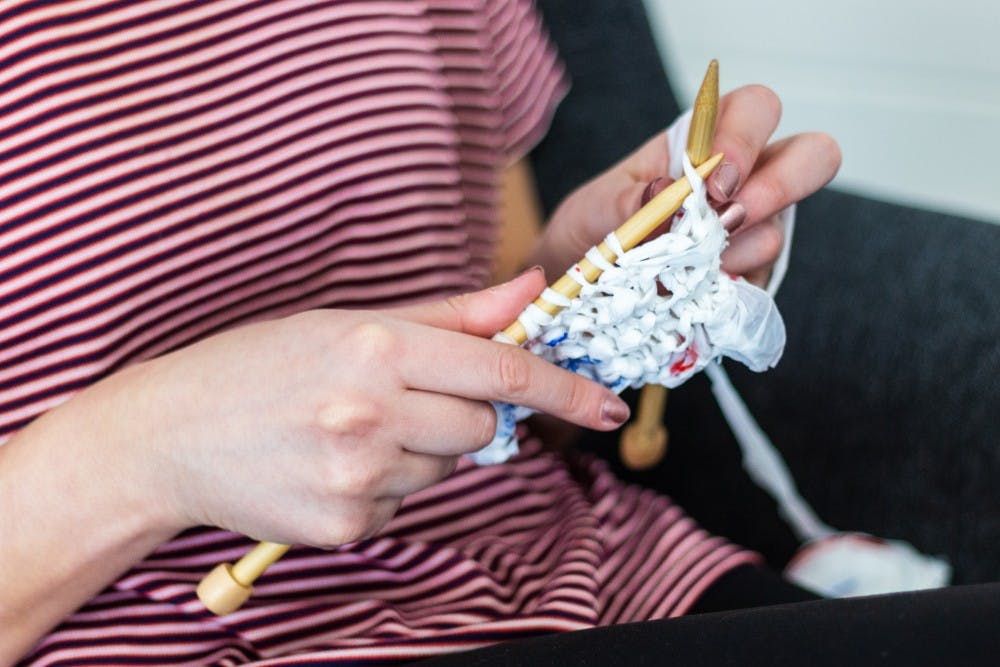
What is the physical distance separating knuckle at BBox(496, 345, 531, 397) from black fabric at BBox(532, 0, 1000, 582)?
0.93 feet

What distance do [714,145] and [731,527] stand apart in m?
0.36

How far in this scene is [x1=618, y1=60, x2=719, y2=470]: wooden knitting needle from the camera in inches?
19.6

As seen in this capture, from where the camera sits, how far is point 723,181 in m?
0.51

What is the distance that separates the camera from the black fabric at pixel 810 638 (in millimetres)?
427

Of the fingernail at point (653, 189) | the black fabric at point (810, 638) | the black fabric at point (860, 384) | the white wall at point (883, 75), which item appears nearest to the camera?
the black fabric at point (810, 638)

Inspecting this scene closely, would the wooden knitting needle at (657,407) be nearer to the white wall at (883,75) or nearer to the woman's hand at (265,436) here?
the woman's hand at (265,436)

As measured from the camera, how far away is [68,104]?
0.55 m

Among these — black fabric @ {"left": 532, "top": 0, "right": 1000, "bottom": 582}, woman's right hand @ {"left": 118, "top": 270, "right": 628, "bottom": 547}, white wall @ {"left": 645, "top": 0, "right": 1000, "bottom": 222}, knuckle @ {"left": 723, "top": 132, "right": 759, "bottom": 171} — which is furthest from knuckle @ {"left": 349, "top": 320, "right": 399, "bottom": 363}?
white wall @ {"left": 645, "top": 0, "right": 1000, "bottom": 222}

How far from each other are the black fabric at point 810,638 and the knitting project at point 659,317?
13cm

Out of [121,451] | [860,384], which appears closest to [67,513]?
[121,451]

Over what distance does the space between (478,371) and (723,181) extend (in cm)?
16

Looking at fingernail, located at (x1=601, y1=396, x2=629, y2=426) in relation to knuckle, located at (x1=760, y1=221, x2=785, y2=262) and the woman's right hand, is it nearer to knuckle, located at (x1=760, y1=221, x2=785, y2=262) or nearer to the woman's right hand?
the woman's right hand

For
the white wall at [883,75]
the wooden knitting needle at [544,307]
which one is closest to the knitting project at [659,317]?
the wooden knitting needle at [544,307]

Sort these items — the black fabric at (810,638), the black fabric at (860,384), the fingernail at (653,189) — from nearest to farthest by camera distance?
the black fabric at (810,638) < the fingernail at (653,189) < the black fabric at (860,384)
